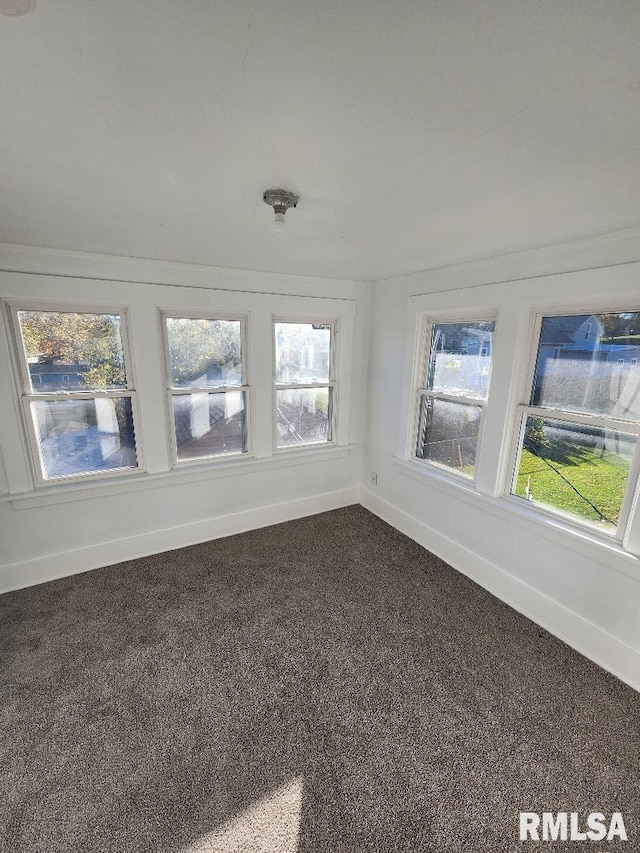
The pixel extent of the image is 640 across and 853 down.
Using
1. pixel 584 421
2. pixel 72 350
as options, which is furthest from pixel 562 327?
pixel 72 350

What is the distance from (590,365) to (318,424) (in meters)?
2.19

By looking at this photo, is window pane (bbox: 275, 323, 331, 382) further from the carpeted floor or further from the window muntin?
the carpeted floor

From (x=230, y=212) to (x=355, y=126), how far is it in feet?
2.61

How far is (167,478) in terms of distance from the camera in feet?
9.40

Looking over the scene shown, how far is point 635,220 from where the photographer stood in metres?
1.57

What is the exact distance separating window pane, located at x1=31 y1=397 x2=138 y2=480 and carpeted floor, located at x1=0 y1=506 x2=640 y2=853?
845mm

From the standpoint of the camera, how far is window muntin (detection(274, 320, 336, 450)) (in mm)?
3197

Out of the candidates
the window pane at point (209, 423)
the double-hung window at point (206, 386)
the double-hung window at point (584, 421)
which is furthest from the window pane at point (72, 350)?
the double-hung window at point (584, 421)

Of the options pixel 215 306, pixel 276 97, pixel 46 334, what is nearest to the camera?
pixel 276 97

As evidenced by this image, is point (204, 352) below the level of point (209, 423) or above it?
above

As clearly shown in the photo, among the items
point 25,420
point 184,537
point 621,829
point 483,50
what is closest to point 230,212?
point 483,50

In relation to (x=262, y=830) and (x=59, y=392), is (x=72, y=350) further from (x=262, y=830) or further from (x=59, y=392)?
(x=262, y=830)

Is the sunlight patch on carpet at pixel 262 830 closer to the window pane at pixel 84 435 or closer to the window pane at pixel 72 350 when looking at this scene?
the window pane at pixel 84 435

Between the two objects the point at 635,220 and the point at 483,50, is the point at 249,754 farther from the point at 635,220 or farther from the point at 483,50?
the point at 635,220
